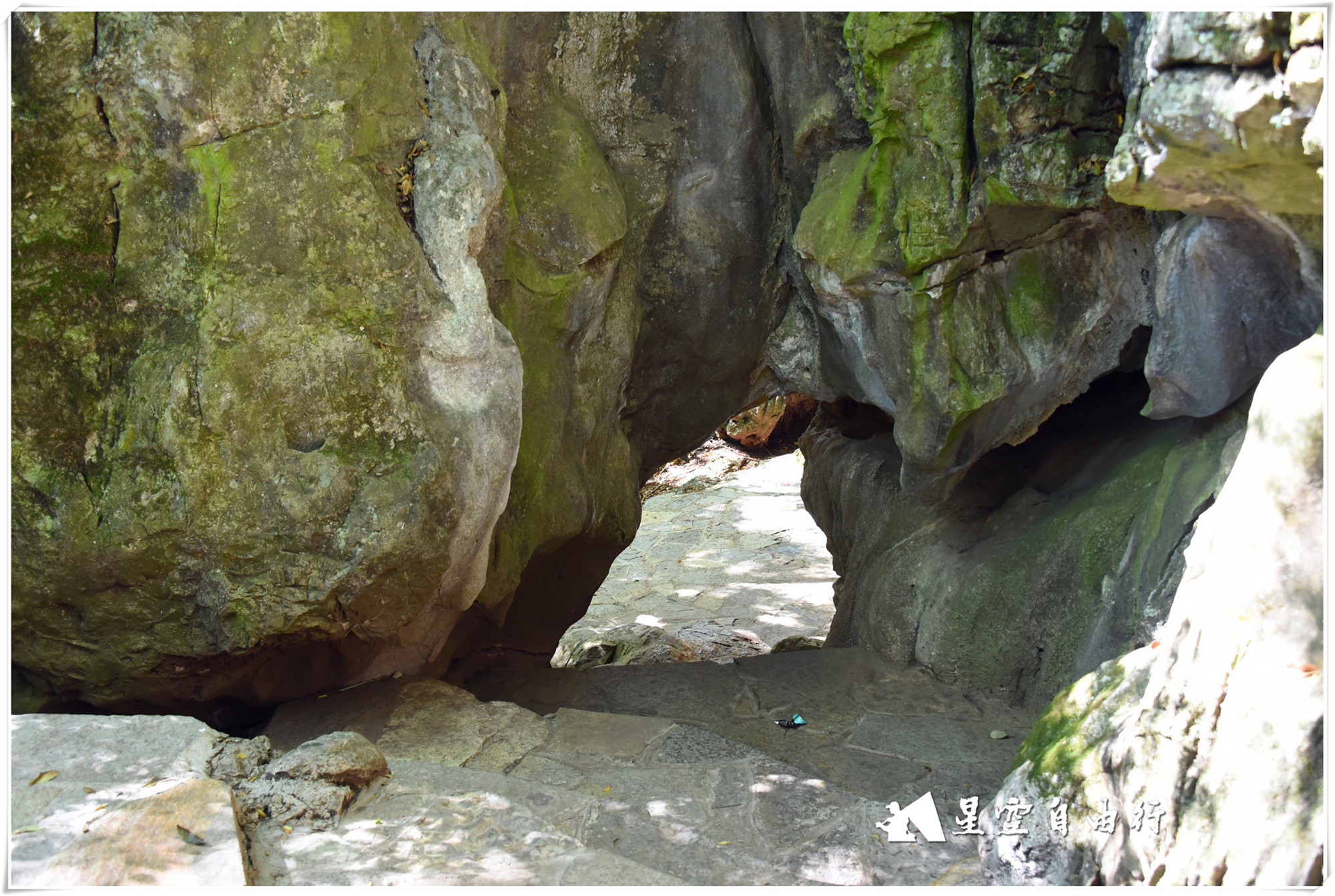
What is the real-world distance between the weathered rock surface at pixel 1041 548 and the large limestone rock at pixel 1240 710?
122cm

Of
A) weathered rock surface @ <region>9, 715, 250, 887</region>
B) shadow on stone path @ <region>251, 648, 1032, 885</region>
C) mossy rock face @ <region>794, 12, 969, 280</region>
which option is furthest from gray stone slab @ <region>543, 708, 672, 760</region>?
mossy rock face @ <region>794, 12, 969, 280</region>

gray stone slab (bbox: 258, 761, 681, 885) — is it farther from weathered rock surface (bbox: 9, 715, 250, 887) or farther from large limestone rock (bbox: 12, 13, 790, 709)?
large limestone rock (bbox: 12, 13, 790, 709)

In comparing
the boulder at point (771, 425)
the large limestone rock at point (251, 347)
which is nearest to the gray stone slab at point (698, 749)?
the large limestone rock at point (251, 347)

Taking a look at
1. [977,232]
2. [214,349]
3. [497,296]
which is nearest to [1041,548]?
[977,232]

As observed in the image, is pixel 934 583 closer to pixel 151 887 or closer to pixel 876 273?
pixel 876 273

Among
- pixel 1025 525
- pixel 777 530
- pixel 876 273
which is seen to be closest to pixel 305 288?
pixel 876 273

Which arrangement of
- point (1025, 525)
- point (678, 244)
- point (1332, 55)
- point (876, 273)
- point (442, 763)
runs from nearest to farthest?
point (1332, 55), point (442, 763), point (876, 273), point (1025, 525), point (678, 244)

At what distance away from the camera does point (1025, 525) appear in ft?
18.6

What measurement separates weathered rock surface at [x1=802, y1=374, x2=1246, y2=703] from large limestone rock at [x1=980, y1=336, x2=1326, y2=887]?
1225mm

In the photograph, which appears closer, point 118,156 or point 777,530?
point 118,156

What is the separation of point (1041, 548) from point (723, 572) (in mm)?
6641

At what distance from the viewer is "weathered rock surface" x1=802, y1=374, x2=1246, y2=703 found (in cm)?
431

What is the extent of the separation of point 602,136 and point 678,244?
821 mm

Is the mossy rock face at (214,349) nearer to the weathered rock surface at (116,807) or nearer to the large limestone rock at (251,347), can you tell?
the large limestone rock at (251,347)
